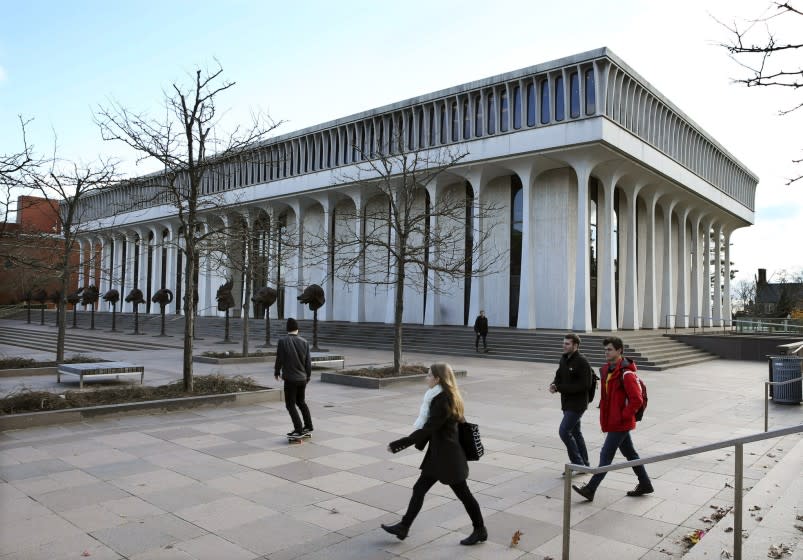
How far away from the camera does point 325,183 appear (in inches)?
1575

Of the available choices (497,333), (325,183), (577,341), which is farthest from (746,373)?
(325,183)

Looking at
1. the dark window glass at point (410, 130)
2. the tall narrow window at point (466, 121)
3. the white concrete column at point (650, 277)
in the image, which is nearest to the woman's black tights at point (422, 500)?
the tall narrow window at point (466, 121)

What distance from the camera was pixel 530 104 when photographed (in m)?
31.1

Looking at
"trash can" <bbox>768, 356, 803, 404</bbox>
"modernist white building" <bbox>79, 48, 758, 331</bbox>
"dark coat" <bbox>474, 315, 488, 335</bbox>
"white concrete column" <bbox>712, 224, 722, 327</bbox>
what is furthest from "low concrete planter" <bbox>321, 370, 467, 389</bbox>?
"white concrete column" <bbox>712, 224, 722, 327</bbox>

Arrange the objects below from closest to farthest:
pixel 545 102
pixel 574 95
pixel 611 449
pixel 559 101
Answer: pixel 611 449, pixel 574 95, pixel 559 101, pixel 545 102

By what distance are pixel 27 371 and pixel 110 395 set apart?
6.90 m

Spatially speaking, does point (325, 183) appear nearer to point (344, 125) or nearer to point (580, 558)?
point (344, 125)

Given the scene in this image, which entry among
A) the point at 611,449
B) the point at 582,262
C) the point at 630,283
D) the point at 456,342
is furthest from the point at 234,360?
the point at 630,283

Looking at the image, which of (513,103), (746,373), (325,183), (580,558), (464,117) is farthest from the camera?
(325,183)

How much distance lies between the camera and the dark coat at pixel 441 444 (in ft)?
15.0

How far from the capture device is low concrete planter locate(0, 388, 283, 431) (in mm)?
9102

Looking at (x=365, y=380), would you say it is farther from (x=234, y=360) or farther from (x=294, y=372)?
(x=234, y=360)

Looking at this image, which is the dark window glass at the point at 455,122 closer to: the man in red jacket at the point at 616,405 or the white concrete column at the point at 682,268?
the white concrete column at the point at 682,268

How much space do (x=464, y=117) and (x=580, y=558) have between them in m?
31.6
